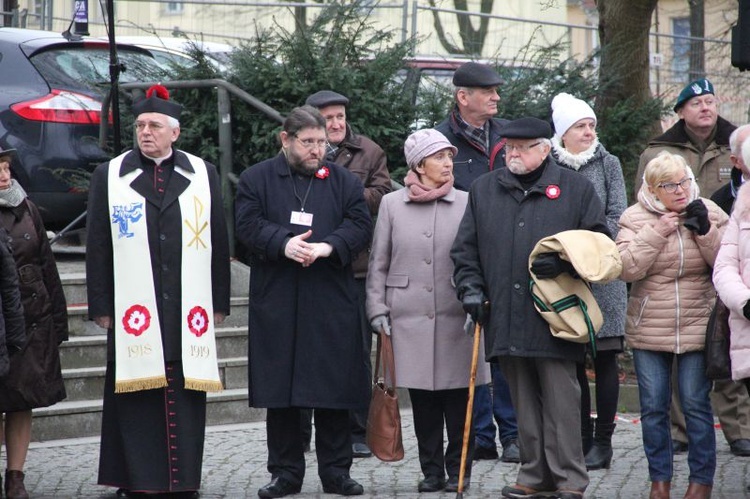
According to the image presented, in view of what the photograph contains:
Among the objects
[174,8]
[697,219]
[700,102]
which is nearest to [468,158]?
[700,102]

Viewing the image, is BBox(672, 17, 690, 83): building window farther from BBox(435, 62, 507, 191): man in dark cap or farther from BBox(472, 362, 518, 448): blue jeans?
BBox(472, 362, 518, 448): blue jeans

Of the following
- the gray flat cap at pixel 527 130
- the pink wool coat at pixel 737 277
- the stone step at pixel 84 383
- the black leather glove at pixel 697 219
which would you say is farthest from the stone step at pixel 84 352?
the pink wool coat at pixel 737 277

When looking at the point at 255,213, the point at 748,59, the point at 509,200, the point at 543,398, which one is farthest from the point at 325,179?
the point at 748,59

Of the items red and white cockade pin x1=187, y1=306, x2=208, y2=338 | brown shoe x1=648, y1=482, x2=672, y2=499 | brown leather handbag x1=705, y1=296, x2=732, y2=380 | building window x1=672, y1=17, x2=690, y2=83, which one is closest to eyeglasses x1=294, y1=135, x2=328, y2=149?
red and white cockade pin x1=187, y1=306, x2=208, y2=338

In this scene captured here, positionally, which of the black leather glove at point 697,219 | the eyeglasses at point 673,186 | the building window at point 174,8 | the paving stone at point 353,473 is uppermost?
the building window at point 174,8

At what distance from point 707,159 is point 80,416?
412cm

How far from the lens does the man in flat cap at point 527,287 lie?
22.8ft

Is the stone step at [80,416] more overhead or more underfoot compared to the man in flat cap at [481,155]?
more underfoot

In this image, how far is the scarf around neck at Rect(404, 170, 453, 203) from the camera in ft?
24.6

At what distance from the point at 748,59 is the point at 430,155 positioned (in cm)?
174

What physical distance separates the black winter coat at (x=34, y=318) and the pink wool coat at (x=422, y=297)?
164 cm

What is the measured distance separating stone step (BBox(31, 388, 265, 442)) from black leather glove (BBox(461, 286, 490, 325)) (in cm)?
274

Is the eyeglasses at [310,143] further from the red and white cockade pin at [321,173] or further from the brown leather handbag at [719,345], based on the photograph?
the brown leather handbag at [719,345]

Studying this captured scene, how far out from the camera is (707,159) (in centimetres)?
870
